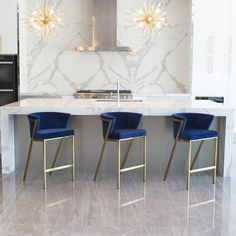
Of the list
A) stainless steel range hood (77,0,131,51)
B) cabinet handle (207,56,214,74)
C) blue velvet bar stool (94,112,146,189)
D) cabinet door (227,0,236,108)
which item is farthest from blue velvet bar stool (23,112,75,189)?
cabinet door (227,0,236,108)

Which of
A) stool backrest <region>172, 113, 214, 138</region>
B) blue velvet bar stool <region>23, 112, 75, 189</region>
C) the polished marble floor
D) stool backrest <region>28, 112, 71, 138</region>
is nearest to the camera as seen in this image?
the polished marble floor

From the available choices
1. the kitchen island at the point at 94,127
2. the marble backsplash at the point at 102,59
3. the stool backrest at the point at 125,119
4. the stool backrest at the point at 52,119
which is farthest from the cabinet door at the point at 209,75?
the stool backrest at the point at 52,119

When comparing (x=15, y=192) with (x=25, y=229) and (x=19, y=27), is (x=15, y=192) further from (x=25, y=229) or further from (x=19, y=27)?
(x=19, y=27)

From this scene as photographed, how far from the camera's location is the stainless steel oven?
23.1ft

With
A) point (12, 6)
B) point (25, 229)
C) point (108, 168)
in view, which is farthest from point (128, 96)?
point (25, 229)

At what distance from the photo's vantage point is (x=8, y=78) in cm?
706

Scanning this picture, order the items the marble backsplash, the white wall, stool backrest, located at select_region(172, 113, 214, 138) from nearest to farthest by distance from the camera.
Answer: stool backrest, located at select_region(172, 113, 214, 138) → the white wall → the marble backsplash

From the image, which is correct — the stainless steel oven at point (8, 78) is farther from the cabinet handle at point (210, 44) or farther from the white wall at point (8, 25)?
the cabinet handle at point (210, 44)

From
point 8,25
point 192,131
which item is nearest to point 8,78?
point 8,25

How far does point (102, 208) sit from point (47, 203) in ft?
1.81

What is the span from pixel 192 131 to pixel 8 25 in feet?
13.0

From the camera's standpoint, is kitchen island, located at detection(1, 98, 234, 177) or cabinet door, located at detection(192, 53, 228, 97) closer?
kitchen island, located at detection(1, 98, 234, 177)

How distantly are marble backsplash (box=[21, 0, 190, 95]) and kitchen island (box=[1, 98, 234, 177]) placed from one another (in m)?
2.41

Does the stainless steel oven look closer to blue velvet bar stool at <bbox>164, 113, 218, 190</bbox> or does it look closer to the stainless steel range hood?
the stainless steel range hood
